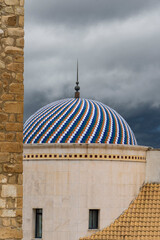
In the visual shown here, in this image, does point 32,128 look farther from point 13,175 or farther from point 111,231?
point 13,175

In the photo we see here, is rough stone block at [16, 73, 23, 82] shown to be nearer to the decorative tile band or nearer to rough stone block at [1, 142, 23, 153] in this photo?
rough stone block at [1, 142, 23, 153]

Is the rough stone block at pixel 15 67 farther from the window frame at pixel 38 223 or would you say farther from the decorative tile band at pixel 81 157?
the window frame at pixel 38 223

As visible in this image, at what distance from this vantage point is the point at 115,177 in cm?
1397

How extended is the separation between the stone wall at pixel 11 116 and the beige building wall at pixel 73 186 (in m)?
7.28

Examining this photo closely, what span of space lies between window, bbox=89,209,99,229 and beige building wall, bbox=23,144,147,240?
0.15 m

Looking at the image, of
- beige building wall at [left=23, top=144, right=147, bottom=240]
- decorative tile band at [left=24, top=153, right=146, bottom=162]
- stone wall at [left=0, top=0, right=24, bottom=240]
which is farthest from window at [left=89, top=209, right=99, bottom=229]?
stone wall at [left=0, top=0, right=24, bottom=240]

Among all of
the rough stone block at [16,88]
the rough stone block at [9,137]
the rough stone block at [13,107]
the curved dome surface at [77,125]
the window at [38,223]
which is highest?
the rough stone block at [16,88]

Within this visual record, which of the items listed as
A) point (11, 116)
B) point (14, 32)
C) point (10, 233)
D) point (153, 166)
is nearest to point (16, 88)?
point (11, 116)

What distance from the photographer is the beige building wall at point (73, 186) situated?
1367 cm

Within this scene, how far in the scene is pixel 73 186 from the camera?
45.0ft

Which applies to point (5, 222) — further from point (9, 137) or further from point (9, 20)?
point (9, 20)

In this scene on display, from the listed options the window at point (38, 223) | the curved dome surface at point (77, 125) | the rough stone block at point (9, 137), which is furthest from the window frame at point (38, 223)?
the rough stone block at point (9, 137)

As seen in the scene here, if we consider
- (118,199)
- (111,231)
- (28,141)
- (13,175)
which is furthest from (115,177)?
(13,175)

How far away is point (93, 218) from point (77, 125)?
2.68m
